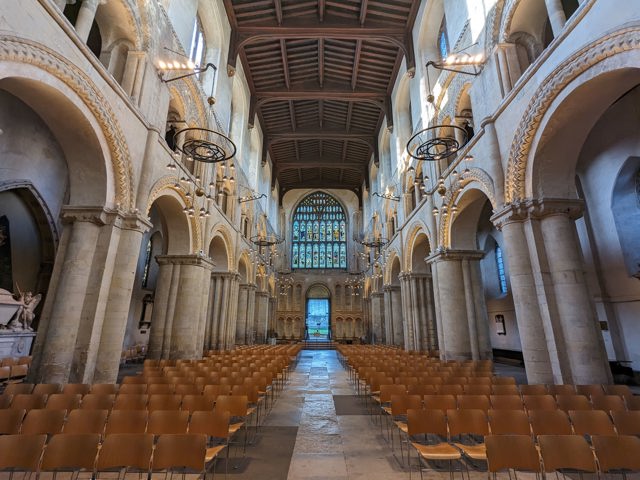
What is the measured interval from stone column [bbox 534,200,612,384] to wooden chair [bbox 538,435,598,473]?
Answer: 4.06 m

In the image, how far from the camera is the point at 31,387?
5.25 m

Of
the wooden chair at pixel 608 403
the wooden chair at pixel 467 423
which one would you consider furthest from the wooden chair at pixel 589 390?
the wooden chair at pixel 467 423

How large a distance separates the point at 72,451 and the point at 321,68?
21.5 meters

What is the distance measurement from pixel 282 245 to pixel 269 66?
58.8 ft

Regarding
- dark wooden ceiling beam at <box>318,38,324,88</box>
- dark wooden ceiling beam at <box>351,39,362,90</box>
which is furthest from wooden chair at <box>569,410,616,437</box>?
dark wooden ceiling beam at <box>318,38,324,88</box>

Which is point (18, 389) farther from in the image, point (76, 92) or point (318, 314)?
point (318, 314)

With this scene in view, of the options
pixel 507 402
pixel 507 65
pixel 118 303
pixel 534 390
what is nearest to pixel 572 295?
pixel 534 390

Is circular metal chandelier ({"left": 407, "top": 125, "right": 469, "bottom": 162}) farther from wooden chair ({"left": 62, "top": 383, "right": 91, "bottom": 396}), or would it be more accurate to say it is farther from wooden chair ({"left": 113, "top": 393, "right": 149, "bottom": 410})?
wooden chair ({"left": 62, "top": 383, "right": 91, "bottom": 396})

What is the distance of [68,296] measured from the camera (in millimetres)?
6793

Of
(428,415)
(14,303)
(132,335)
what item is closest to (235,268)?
(132,335)

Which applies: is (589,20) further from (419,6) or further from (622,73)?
(419,6)

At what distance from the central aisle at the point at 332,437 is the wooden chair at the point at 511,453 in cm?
111

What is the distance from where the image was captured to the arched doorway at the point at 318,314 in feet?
110

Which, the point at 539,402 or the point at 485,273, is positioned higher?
the point at 485,273
